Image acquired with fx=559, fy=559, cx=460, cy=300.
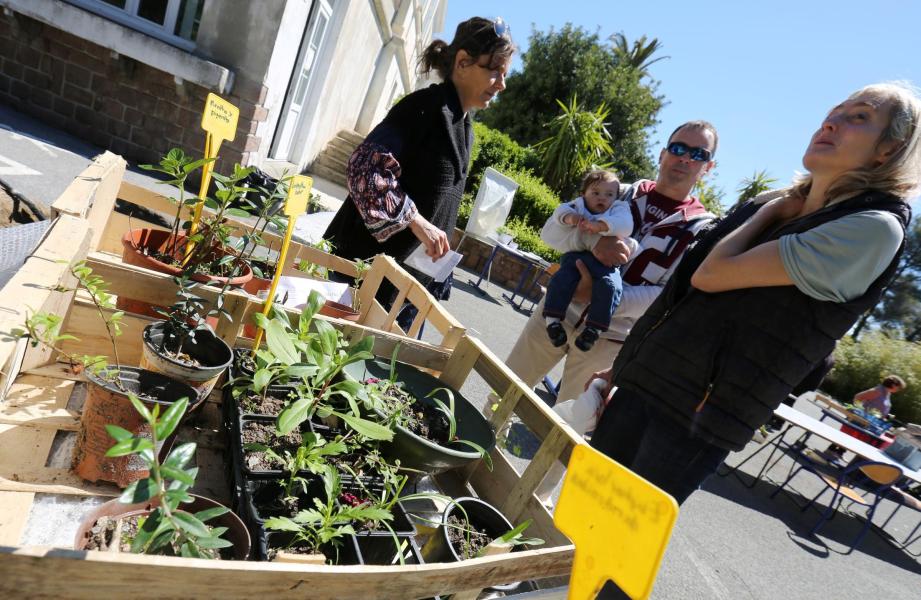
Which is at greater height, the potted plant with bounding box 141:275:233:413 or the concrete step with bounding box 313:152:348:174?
the potted plant with bounding box 141:275:233:413

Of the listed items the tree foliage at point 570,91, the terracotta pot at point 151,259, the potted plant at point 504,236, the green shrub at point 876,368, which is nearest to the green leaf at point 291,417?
the terracotta pot at point 151,259

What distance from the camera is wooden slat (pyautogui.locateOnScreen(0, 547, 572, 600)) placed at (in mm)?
511

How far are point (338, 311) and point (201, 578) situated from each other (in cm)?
115

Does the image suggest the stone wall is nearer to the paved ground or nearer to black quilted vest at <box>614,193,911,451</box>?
the paved ground

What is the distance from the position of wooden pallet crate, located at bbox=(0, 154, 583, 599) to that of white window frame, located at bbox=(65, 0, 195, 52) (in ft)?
19.0

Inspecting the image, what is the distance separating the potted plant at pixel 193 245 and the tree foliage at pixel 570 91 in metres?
21.7

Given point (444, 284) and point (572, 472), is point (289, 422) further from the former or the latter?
point (444, 284)

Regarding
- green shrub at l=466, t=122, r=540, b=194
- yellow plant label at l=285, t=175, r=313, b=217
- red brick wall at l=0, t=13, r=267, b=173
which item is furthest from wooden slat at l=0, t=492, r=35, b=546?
green shrub at l=466, t=122, r=540, b=194

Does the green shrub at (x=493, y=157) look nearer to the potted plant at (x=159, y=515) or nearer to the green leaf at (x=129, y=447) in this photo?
the potted plant at (x=159, y=515)

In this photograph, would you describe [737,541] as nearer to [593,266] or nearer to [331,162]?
[593,266]

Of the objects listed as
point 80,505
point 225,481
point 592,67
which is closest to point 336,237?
point 225,481

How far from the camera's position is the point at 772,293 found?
1.47 m

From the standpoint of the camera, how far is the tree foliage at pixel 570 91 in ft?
74.3

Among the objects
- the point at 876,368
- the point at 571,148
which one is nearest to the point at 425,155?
the point at 571,148
